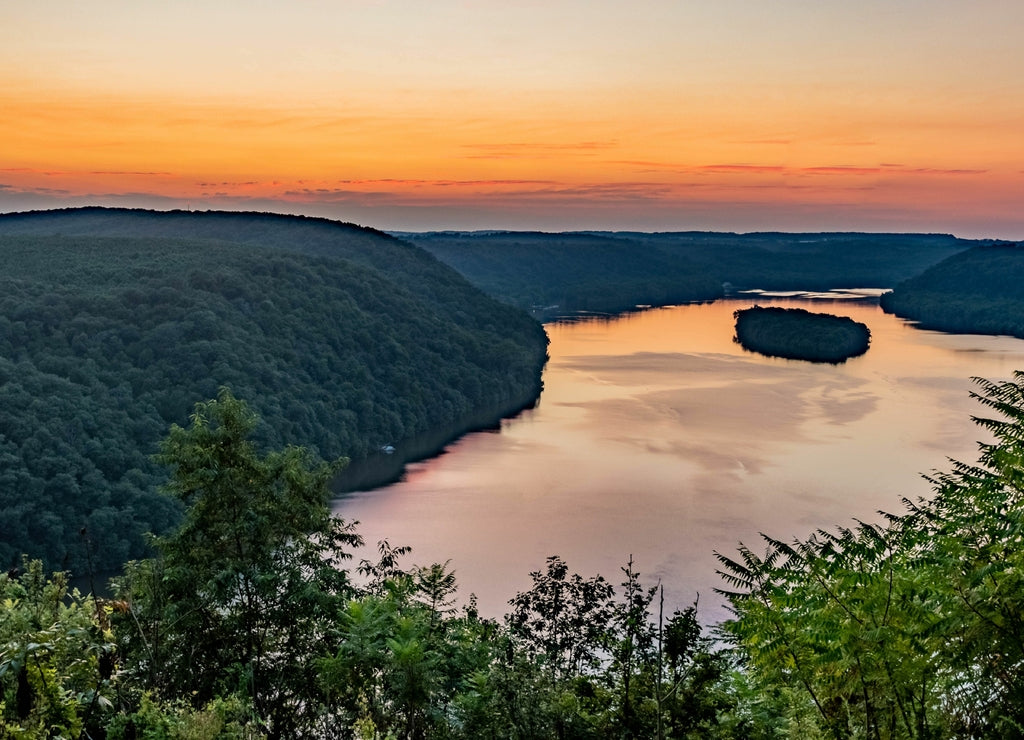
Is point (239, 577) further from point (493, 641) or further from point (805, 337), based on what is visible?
point (805, 337)

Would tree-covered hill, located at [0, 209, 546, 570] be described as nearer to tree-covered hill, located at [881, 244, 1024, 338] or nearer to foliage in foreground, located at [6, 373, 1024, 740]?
foliage in foreground, located at [6, 373, 1024, 740]

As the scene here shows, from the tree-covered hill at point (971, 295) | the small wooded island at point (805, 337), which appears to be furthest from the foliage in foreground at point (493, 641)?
the tree-covered hill at point (971, 295)

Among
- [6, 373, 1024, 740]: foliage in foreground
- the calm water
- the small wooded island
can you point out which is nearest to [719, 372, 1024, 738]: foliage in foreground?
[6, 373, 1024, 740]: foliage in foreground

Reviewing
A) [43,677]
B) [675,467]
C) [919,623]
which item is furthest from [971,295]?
[43,677]

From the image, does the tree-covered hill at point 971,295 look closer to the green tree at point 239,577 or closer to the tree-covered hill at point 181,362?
the tree-covered hill at point 181,362

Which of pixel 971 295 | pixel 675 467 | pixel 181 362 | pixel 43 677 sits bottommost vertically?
pixel 675 467

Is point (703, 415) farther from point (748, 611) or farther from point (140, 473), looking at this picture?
point (748, 611)
